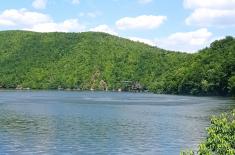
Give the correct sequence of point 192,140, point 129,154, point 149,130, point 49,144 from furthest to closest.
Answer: point 149,130, point 192,140, point 49,144, point 129,154

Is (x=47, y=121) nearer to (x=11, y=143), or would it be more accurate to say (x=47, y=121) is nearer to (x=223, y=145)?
(x=11, y=143)

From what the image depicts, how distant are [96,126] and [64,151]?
25.4 m

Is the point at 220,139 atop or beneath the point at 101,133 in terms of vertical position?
atop

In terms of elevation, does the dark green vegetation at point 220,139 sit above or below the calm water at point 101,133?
above

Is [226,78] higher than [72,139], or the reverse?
[226,78]

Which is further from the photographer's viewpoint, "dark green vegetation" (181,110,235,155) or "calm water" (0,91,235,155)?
"calm water" (0,91,235,155)

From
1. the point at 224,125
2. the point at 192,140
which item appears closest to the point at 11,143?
the point at 192,140

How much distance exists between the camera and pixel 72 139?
63.8 m

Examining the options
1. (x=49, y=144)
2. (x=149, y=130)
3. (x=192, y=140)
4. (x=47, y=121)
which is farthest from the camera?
(x=47, y=121)

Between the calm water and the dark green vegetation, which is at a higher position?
the dark green vegetation

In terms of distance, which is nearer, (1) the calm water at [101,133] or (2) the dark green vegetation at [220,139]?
(2) the dark green vegetation at [220,139]

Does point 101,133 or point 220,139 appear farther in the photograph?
point 101,133

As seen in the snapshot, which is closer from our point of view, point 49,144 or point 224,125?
point 224,125

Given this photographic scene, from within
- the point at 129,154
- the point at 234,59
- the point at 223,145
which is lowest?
the point at 129,154
